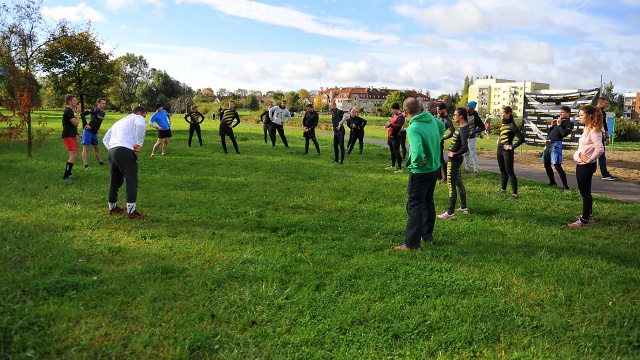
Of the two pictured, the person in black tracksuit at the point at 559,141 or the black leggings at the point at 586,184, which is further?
the person in black tracksuit at the point at 559,141

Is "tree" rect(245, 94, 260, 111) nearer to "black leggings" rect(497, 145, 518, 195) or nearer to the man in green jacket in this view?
"black leggings" rect(497, 145, 518, 195)

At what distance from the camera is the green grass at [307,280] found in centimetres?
355

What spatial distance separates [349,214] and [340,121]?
7.94 m

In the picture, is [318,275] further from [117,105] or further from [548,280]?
[117,105]

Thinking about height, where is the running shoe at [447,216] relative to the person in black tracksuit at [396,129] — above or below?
below

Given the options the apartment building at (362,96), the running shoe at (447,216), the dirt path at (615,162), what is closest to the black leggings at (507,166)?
the running shoe at (447,216)

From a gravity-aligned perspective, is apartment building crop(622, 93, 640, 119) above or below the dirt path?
above

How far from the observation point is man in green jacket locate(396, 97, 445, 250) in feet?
18.4

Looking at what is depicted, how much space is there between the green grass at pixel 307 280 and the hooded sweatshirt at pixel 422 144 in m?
1.12

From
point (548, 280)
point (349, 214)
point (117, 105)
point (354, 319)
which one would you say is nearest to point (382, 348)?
point (354, 319)

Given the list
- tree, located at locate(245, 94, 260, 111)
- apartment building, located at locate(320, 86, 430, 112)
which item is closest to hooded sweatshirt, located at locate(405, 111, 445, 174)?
tree, located at locate(245, 94, 260, 111)

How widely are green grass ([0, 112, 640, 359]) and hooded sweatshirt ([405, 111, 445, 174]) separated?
3.67 feet

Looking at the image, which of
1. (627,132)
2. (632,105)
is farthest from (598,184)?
(632,105)

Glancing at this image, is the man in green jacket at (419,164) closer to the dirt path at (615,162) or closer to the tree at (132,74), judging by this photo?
the dirt path at (615,162)
